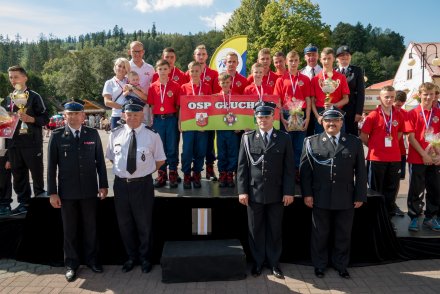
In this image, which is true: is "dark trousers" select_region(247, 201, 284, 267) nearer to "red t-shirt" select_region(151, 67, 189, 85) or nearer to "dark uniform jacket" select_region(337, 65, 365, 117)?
"dark uniform jacket" select_region(337, 65, 365, 117)

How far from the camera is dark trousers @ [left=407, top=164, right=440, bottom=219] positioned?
5.23 metres

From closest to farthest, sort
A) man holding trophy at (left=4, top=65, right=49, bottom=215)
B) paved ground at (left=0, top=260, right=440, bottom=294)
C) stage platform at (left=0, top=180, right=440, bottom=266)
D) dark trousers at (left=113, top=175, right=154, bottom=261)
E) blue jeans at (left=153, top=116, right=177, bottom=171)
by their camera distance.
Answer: paved ground at (left=0, top=260, right=440, bottom=294), dark trousers at (left=113, top=175, right=154, bottom=261), stage platform at (left=0, top=180, right=440, bottom=266), man holding trophy at (left=4, top=65, right=49, bottom=215), blue jeans at (left=153, top=116, right=177, bottom=171)

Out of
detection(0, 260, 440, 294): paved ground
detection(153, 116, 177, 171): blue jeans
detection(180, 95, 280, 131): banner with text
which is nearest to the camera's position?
detection(0, 260, 440, 294): paved ground

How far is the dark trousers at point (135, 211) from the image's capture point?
4465mm

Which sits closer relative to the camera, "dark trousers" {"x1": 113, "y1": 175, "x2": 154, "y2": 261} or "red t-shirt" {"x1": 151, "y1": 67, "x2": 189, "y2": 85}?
"dark trousers" {"x1": 113, "y1": 175, "x2": 154, "y2": 261}

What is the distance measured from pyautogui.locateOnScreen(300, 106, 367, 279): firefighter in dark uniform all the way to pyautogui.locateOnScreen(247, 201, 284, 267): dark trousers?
0.45m

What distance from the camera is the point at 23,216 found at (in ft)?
17.2

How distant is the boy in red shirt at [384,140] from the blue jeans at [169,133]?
289cm

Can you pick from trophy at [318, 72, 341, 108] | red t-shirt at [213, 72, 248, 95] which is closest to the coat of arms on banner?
red t-shirt at [213, 72, 248, 95]

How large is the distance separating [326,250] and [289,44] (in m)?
27.6

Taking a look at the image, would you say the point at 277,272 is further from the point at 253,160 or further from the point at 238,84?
the point at 238,84

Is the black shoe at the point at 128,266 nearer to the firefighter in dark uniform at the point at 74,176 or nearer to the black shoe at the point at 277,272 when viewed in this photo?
the firefighter in dark uniform at the point at 74,176

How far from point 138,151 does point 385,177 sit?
145 inches

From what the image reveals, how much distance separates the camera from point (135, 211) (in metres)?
4.51
